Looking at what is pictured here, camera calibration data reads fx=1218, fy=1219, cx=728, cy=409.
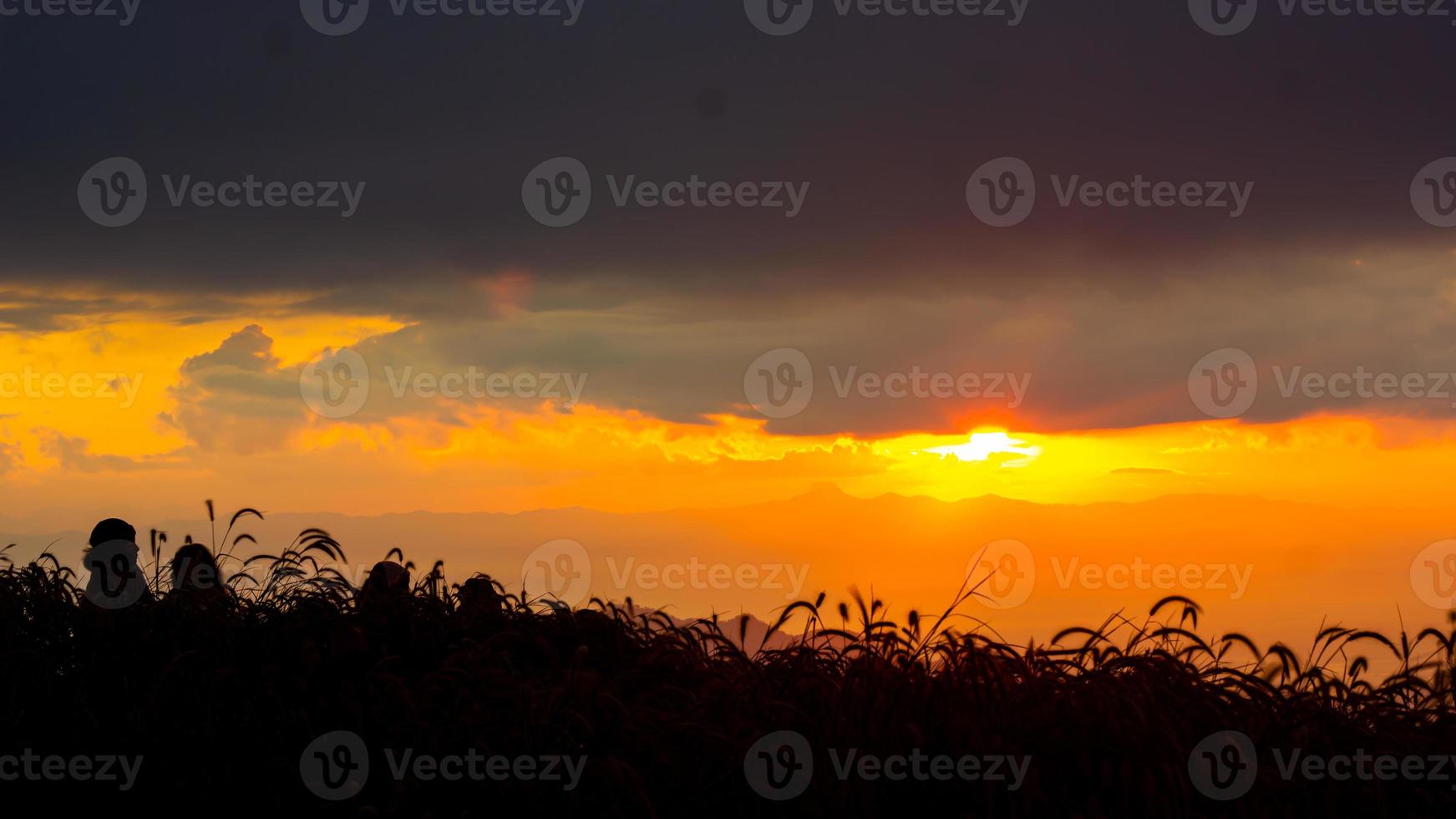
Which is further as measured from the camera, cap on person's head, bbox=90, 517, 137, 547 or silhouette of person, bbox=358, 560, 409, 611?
cap on person's head, bbox=90, 517, 137, 547

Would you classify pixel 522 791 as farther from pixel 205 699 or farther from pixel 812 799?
pixel 205 699

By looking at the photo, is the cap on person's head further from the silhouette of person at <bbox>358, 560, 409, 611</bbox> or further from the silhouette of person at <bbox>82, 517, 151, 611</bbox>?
the silhouette of person at <bbox>358, 560, 409, 611</bbox>

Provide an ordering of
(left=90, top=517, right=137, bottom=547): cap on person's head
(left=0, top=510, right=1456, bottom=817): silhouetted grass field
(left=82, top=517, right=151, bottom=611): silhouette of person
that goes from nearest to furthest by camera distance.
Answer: (left=0, top=510, right=1456, bottom=817): silhouetted grass field < (left=82, top=517, right=151, bottom=611): silhouette of person < (left=90, top=517, right=137, bottom=547): cap on person's head

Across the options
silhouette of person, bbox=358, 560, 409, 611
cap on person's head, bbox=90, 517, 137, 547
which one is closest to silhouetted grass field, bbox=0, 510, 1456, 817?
silhouette of person, bbox=358, 560, 409, 611

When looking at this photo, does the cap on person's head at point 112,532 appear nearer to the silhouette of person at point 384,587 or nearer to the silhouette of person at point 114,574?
the silhouette of person at point 114,574

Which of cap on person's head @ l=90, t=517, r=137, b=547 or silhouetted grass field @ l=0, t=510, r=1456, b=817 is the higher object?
cap on person's head @ l=90, t=517, r=137, b=547

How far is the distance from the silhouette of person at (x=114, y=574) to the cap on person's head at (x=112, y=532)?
0.03 metres

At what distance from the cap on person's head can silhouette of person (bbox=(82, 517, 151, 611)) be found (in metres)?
0.03

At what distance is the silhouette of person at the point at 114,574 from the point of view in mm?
10648

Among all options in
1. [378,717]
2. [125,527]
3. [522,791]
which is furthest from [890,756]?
[125,527]

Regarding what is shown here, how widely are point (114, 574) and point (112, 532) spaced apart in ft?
6.44

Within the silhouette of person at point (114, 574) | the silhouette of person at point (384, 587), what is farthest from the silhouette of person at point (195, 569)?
the silhouette of person at point (384, 587)

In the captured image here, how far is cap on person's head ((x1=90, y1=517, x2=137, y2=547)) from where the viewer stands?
12.7 m

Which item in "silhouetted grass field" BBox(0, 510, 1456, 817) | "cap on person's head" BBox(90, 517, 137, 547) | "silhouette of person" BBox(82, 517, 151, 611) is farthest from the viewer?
"cap on person's head" BBox(90, 517, 137, 547)
